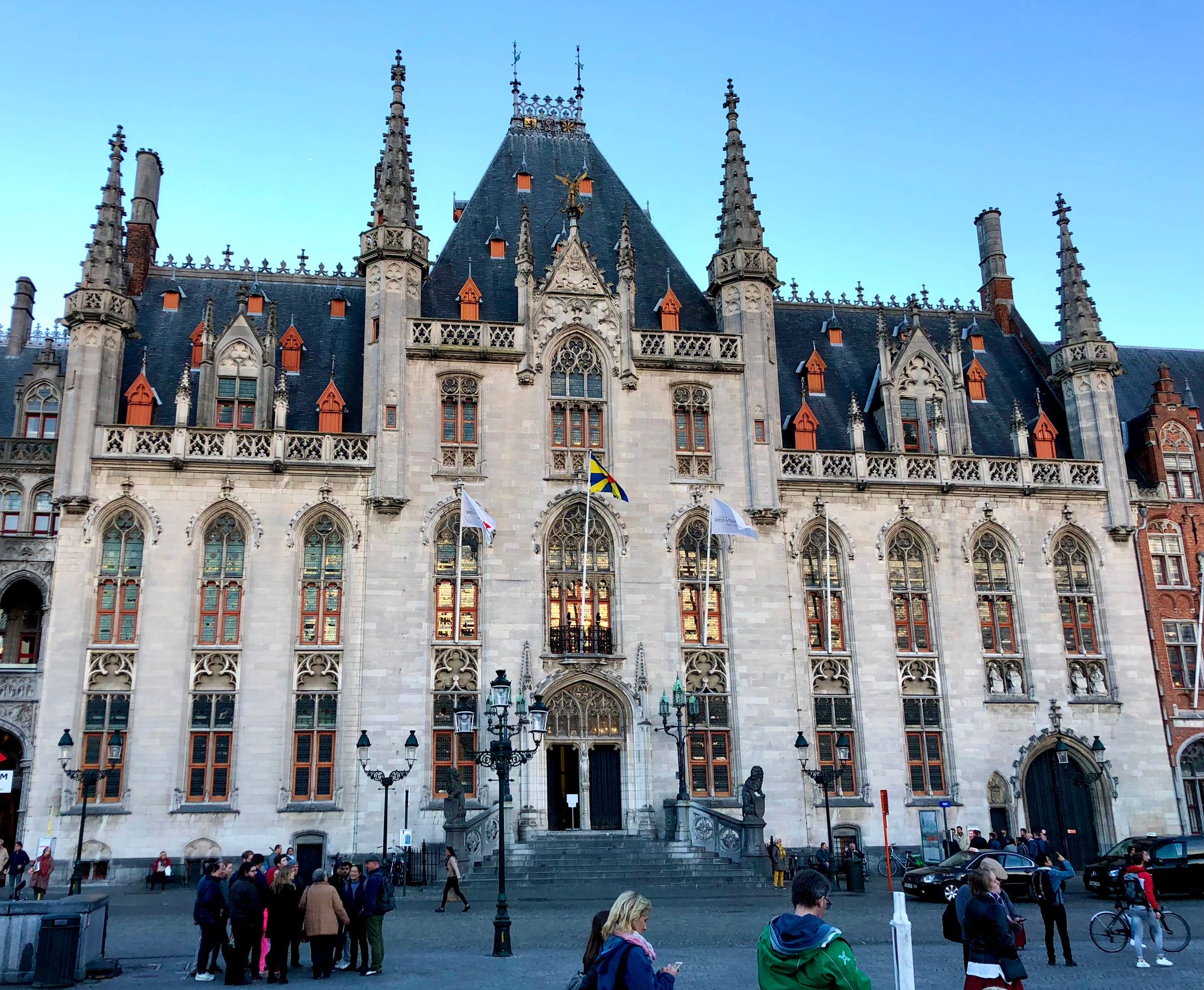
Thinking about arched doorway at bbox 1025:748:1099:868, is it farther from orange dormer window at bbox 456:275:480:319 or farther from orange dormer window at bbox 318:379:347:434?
orange dormer window at bbox 318:379:347:434

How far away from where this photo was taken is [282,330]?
40125 millimetres

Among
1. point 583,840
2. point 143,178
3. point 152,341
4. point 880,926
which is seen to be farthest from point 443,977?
point 143,178

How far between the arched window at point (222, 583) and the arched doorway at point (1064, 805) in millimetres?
25717

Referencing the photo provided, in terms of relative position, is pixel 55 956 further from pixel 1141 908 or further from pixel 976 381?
pixel 976 381

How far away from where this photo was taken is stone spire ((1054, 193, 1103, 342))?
41625 mm

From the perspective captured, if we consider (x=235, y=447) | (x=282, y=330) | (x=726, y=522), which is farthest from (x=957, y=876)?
(x=282, y=330)

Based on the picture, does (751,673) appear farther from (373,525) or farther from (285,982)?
(285,982)

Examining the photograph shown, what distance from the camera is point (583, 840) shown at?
32000 millimetres

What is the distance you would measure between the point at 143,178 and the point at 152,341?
792 cm

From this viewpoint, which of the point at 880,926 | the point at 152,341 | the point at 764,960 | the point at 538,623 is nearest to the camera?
the point at 764,960

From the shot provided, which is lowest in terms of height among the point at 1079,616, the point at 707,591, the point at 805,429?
the point at 1079,616

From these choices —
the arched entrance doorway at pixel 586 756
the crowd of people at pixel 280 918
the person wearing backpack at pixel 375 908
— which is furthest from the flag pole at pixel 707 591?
the person wearing backpack at pixel 375 908

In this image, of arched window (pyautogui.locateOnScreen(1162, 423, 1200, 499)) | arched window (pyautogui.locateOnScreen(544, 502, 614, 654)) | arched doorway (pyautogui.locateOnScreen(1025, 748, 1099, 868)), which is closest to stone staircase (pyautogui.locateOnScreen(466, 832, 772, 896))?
arched window (pyautogui.locateOnScreen(544, 502, 614, 654))

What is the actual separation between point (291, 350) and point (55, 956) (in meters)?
26.2
